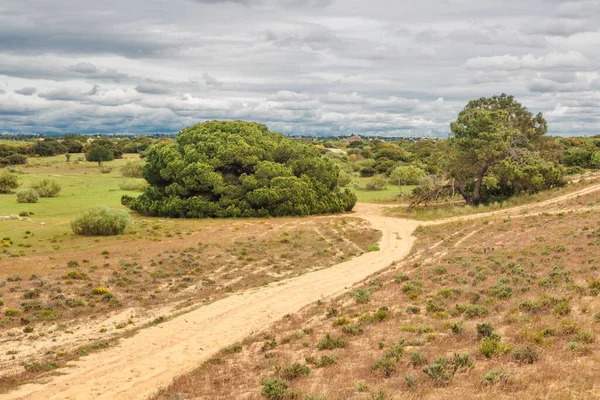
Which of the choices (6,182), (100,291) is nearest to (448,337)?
(100,291)

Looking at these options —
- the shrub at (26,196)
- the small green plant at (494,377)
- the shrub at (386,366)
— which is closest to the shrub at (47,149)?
the shrub at (26,196)

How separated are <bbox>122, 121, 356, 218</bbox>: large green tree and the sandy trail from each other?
17.7m

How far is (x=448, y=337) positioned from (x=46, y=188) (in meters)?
49.1

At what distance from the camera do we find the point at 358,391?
30.7 ft

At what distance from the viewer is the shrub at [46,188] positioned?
50625 millimetres

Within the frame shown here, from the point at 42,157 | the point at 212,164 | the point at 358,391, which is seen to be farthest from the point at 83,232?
the point at 42,157

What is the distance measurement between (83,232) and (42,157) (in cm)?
8618

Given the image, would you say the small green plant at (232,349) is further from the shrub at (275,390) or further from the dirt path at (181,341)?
the shrub at (275,390)

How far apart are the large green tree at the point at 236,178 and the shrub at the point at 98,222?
32.3ft

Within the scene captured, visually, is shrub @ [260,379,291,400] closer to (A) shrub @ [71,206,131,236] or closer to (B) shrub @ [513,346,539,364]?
(B) shrub @ [513,346,539,364]

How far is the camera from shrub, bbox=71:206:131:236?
31328mm

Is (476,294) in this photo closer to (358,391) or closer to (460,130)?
(358,391)

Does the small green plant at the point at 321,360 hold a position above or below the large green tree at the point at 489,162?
below

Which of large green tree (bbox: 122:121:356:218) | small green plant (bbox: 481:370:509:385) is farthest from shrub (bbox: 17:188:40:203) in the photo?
small green plant (bbox: 481:370:509:385)
